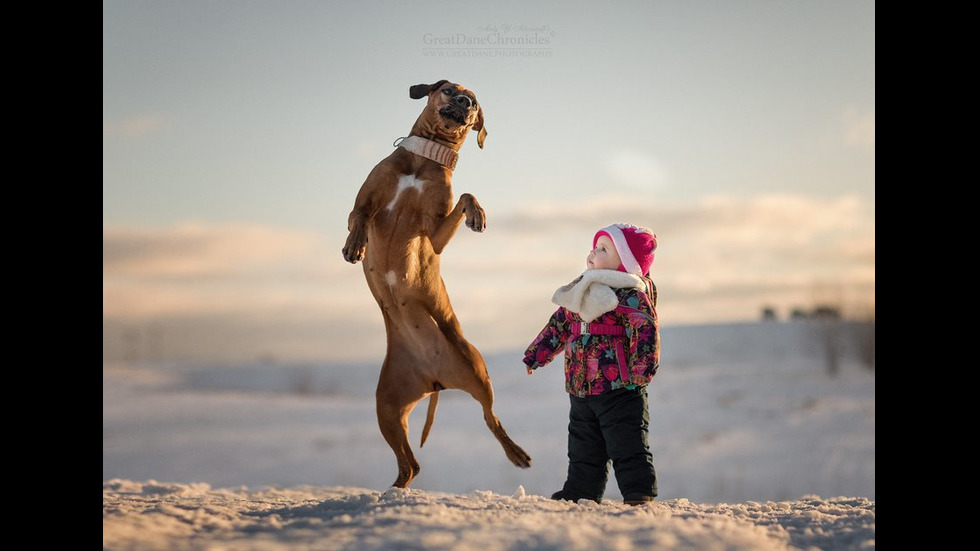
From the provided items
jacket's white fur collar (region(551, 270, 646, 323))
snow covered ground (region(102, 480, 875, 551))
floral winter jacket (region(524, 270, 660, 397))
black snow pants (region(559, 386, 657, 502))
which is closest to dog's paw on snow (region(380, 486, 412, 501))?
snow covered ground (region(102, 480, 875, 551))

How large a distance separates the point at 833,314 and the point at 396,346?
923 centimetres

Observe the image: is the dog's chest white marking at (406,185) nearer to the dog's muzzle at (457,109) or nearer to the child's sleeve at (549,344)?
the dog's muzzle at (457,109)

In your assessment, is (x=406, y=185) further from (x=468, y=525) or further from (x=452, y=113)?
(x=468, y=525)

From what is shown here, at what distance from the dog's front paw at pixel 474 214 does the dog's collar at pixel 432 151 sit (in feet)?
1.34

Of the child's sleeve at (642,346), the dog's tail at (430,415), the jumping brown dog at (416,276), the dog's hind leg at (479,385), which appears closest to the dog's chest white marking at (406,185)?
the jumping brown dog at (416,276)

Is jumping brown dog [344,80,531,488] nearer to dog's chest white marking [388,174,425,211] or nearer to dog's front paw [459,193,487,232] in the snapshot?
dog's chest white marking [388,174,425,211]

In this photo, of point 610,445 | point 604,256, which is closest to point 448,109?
point 604,256

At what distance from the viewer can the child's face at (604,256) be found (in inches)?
174

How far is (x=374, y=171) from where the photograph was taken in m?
4.41

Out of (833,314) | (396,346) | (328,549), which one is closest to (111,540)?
(328,549)

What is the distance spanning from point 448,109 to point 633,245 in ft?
3.67

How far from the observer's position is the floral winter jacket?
165 inches

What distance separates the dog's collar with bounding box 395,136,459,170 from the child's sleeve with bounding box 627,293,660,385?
3.82 feet

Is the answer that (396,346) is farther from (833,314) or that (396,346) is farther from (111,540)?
(833,314)
